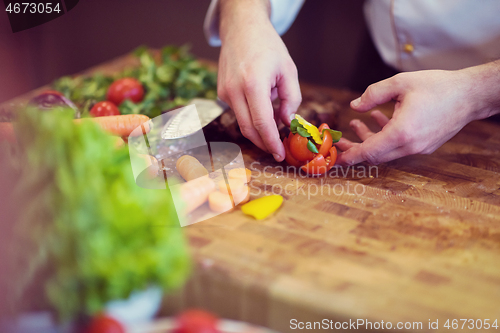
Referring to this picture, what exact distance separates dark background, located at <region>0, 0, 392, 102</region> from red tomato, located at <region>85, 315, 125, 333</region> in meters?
2.46

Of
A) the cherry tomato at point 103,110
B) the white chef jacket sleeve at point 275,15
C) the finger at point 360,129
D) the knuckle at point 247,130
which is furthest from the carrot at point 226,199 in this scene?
the white chef jacket sleeve at point 275,15

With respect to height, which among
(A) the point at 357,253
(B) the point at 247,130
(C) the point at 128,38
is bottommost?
(A) the point at 357,253

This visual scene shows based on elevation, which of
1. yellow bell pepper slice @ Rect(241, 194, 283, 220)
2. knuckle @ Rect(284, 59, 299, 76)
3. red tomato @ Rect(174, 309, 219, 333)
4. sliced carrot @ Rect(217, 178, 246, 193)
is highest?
knuckle @ Rect(284, 59, 299, 76)

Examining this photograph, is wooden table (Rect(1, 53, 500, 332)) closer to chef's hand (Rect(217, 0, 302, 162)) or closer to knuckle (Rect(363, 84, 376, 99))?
chef's hand (Rect(217, 0, 302, 162))

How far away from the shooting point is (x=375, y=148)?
1299 mm

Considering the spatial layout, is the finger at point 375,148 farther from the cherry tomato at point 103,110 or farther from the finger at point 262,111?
the cherry tomato at point 103,110

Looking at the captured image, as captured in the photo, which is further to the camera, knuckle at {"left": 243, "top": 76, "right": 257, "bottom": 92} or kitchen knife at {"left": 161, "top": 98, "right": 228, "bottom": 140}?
kitchen knife at {"left": 161, "top": 98, "right": 228, "bottom": 140}

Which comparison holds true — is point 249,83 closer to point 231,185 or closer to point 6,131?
point 231,185

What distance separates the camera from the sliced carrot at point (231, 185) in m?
1.22

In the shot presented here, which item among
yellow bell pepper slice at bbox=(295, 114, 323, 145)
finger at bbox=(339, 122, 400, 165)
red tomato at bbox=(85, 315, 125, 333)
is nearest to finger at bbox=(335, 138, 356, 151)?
finger at bbox=(339, 122, 400, 165)

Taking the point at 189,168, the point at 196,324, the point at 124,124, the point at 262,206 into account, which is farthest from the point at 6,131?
the point at 196,324

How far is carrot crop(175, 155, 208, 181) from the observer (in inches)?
51.8

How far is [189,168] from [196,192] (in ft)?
0.60

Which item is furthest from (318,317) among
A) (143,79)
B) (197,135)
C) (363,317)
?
(143,79)
